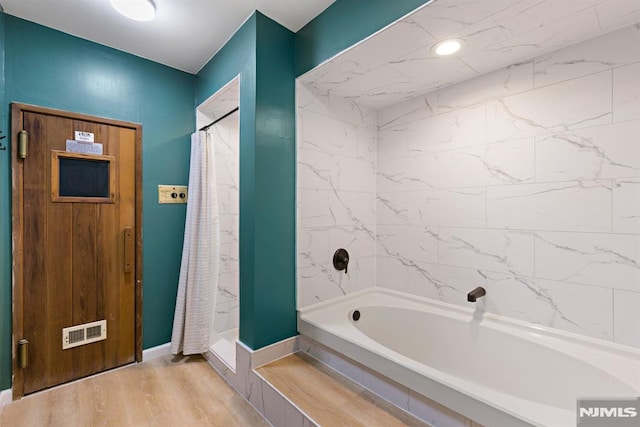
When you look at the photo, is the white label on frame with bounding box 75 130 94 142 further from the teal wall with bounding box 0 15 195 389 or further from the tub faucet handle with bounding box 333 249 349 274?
the tub faucet handle with bounding box 333 249 349 274

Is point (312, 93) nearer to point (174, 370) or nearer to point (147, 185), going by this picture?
point (147, 185)

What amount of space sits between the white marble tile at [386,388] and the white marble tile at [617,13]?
1.91 metres

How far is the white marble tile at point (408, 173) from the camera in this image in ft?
6.69

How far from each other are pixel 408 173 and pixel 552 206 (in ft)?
3.04

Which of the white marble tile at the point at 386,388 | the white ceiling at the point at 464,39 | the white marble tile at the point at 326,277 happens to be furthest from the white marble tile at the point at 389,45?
the white marble tile at the point at 386,388

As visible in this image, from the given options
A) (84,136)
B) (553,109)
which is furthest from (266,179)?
(553,109)

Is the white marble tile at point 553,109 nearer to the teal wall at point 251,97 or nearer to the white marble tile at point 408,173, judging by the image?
the white marble tile at point 408,173

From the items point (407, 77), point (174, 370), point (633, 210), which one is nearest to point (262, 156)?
point (407, 77)

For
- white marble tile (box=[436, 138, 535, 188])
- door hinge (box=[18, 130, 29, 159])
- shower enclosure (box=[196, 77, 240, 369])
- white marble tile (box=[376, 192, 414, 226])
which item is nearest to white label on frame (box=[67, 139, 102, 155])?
door hinge (box=[18, 130, 29, 159])

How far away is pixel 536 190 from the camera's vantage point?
5.14 ft

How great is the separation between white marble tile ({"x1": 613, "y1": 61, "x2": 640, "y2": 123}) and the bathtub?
3.69 feet

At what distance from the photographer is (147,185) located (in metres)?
2.15

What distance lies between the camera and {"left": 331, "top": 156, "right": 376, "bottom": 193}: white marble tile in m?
2.11

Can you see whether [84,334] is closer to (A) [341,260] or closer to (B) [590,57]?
(A) [341,260]
